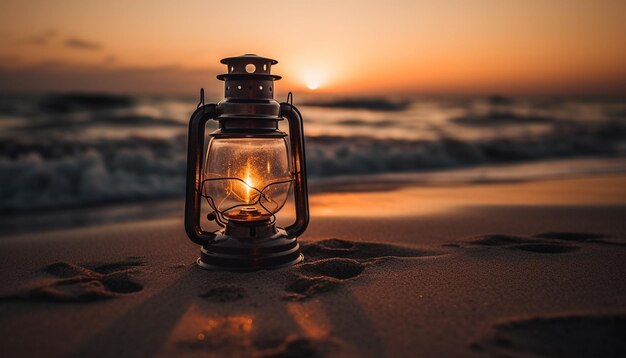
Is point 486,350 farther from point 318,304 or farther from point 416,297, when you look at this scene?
point 318,304

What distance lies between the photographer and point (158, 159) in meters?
7.20

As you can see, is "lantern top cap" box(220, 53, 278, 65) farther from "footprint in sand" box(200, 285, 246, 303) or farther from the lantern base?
"footprint in sand" box(200, 285, 246, 303)

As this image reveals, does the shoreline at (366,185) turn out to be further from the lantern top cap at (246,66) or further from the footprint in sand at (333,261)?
the lantern top cap at (246,66)

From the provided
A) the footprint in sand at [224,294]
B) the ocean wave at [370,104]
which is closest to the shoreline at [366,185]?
the footprint in sand at [224,294]

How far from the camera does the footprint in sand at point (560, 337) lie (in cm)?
167

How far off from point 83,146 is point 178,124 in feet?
16.3

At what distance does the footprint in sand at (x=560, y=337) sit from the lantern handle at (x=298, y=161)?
3.73ft

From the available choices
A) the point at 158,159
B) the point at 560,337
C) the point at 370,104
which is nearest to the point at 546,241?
the point at 560,337

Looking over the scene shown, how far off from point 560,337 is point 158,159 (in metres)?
6.19

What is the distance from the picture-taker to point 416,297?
84.6 inches

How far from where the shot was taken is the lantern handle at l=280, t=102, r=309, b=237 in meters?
2.61

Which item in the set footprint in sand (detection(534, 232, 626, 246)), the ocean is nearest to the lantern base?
footprint in sand (detection(534, 232, 626, 246))

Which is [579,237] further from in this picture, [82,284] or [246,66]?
[82,284]

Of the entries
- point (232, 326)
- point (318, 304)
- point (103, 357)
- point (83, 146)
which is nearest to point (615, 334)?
point (318, 304)
